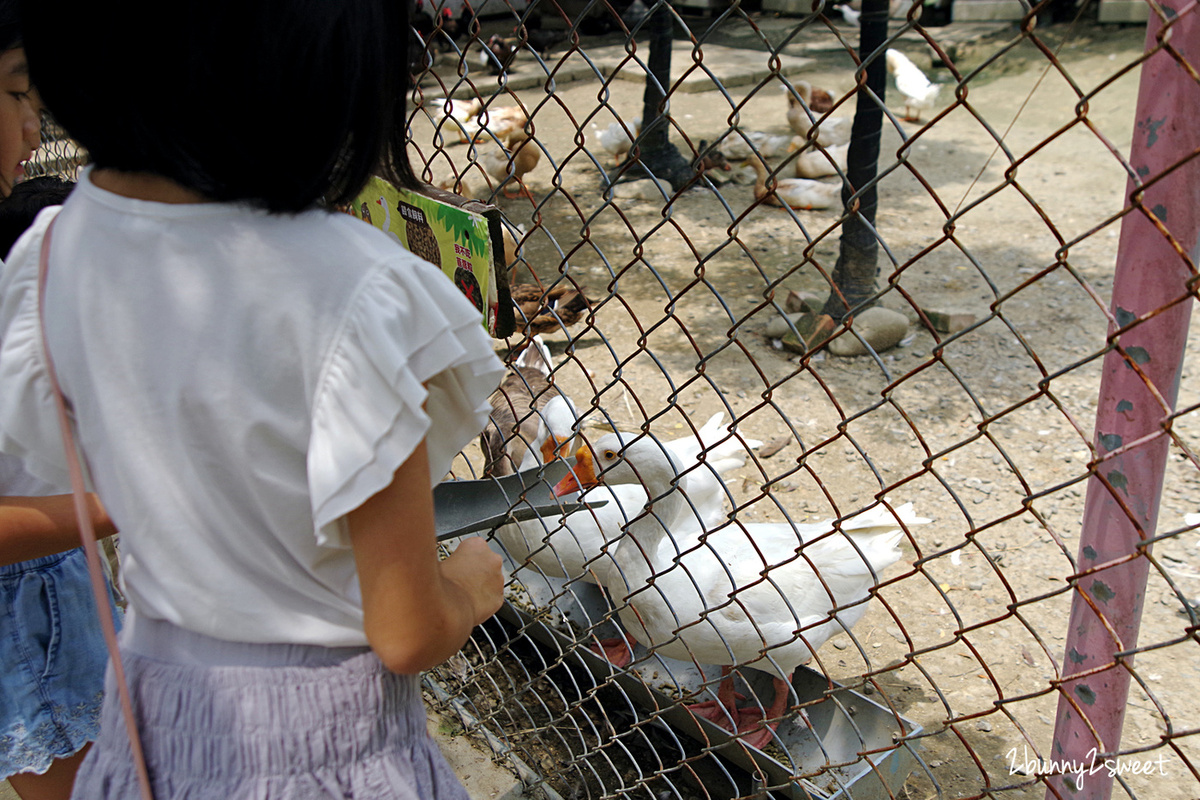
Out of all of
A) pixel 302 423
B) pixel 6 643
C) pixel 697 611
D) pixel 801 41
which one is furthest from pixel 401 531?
pixel 801 41

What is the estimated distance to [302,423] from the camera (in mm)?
879

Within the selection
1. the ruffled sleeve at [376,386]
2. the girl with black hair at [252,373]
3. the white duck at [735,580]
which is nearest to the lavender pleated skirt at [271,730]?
the girl with black hair at [252,373]

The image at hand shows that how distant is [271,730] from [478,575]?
280 mm

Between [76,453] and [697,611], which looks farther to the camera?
[697,611]

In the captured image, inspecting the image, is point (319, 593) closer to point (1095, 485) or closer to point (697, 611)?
point (1095, 485)

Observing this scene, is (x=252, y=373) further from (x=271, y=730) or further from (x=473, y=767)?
(x=473, y=767)

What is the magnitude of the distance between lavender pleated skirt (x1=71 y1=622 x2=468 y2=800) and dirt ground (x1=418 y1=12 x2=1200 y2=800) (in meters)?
0.67

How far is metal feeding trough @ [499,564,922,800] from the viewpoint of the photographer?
7.02 feet

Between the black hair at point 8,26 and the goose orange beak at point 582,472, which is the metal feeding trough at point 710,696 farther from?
the black hair at point 8,26

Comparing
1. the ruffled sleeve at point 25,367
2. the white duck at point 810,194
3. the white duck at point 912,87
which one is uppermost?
the white duck at point 912,87

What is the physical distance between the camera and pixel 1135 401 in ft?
3.96

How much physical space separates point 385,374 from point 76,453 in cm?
42

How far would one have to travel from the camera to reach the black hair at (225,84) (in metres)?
0.78

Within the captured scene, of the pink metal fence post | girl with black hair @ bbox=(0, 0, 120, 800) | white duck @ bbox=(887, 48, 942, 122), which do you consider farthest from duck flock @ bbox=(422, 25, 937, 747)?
white duck @ bbox=(887, 48, 942, 122)
